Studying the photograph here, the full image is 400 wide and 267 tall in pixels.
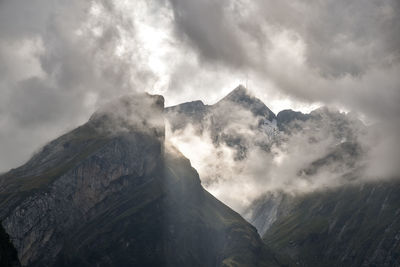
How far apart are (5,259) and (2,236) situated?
12.8m

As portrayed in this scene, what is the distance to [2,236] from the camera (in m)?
199

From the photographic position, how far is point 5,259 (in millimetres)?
189000
